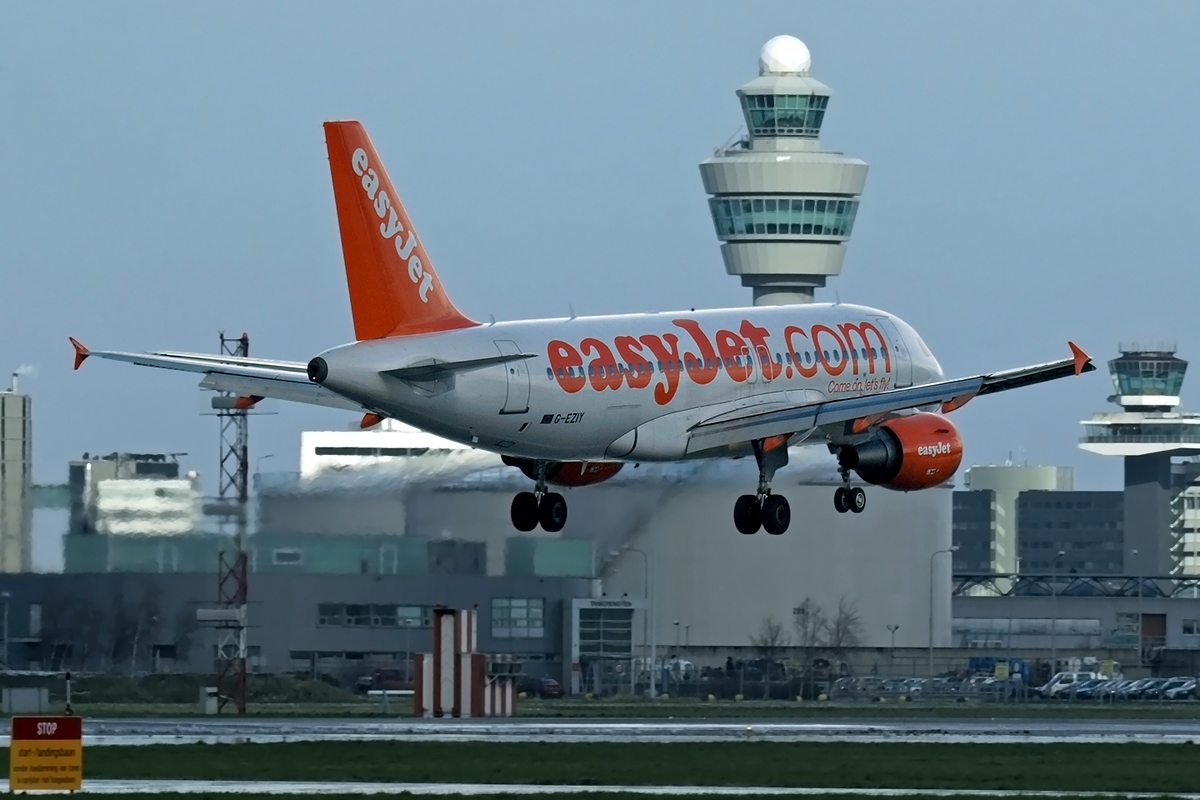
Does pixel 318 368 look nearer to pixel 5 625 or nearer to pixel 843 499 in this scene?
pixel 843 499

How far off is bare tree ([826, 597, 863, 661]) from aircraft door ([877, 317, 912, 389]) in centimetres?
7943

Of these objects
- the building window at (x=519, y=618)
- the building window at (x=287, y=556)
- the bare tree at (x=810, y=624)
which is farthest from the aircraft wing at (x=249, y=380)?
the bare tree at (x=810, y=624)

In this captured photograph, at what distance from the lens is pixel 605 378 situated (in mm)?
53094

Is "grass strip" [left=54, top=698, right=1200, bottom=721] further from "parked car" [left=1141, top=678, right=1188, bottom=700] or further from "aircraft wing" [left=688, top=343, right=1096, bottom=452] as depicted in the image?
"aircraft wing" [left=688, top=343, right=1096, bottom=452]

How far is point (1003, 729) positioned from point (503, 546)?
122 ft

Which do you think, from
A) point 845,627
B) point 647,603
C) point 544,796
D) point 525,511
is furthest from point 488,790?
point 845,627

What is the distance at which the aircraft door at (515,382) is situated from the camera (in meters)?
50.8

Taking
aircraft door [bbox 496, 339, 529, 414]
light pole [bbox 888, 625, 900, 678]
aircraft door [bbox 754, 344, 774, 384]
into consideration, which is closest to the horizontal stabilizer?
aircraft door [bbox 496, 339, 529, 414]

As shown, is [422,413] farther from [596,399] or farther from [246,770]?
[246,770]

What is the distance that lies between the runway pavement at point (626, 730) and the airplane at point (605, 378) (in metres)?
11.0

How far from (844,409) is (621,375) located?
235 inches

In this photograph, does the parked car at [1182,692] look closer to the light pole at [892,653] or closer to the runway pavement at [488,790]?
the light pole at [892,653]

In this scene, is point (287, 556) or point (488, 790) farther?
point (287, 556)

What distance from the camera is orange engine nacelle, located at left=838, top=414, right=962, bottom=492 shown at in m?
57.5
